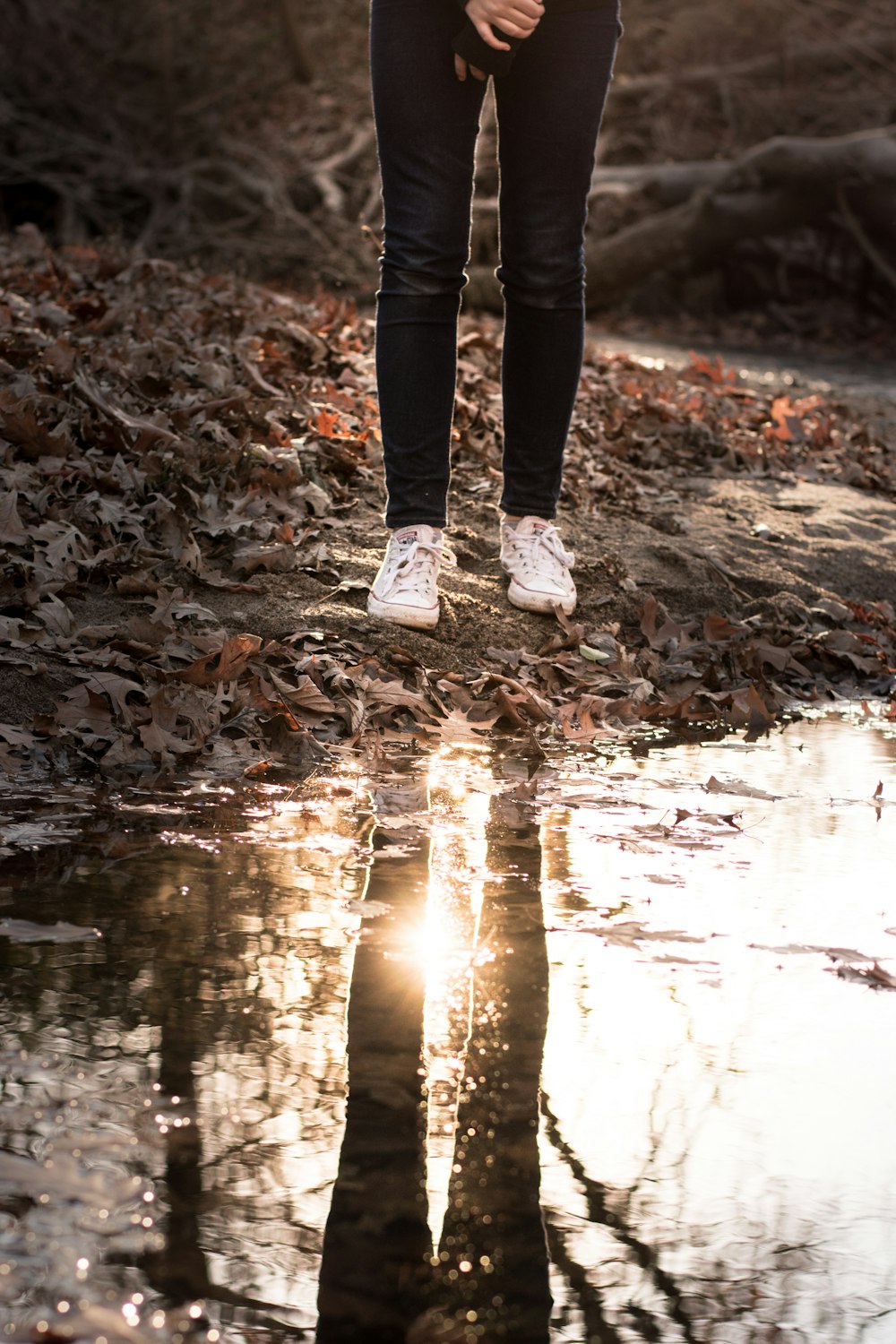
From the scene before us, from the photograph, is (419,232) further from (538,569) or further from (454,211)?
(538,569)

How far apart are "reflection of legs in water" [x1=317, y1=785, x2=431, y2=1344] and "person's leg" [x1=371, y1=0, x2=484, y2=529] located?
60.6 inches

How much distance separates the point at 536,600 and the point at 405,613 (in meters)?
0.40

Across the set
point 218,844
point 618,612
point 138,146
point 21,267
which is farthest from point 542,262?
point 138,146

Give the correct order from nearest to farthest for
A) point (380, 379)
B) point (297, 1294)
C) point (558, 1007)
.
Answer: point (297, 1294)
point (558, 1007)
point (380, 379)

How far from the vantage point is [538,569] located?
359 centimetres

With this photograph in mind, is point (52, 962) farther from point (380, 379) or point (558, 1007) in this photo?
point (380, 379)

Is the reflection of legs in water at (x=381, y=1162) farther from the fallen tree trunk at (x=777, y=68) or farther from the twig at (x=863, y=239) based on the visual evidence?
the fallen tree trunk at (x=777, y=68)

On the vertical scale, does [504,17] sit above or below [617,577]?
above

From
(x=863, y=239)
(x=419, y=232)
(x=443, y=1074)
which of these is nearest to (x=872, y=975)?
(x=443, y=1074)

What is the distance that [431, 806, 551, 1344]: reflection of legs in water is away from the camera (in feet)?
4.14

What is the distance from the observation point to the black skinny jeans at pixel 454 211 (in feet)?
10.4

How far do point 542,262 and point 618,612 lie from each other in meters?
0.95

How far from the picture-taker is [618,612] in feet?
12.6

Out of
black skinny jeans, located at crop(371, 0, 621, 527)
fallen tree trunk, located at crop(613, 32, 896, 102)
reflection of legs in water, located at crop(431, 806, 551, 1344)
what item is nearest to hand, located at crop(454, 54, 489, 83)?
black skinny jeans, located at crop(371, 0, 621, 527)
